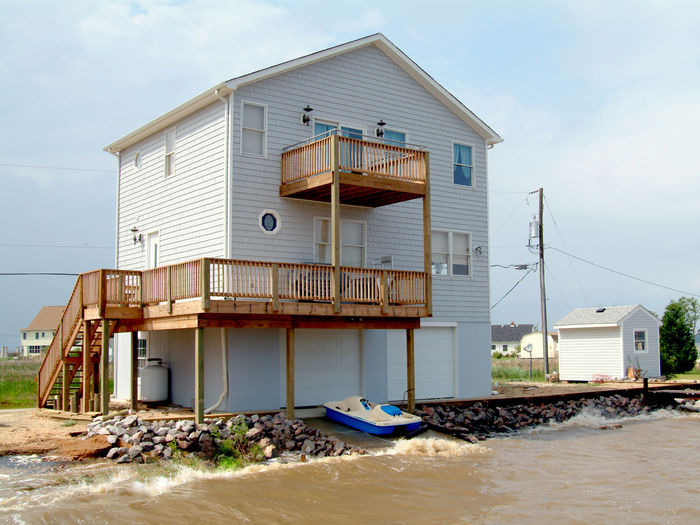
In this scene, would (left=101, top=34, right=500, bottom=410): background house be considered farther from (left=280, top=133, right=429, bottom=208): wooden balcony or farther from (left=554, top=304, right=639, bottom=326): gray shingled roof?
(left=554, top=304, right=639, bottom=326): gray shingled roof

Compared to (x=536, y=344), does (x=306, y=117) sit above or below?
above

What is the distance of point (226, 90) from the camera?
60.5 feet

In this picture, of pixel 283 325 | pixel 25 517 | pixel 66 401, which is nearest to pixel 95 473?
pixel 25 517

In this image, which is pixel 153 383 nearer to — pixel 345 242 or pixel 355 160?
pixel 345 242

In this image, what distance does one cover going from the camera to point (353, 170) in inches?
709

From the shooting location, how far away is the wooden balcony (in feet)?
58.7

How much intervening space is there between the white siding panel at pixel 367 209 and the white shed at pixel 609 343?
1256 cm

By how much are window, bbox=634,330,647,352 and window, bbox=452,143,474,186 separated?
1505 centimetres

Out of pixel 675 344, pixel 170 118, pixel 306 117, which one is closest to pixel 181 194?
pixel 170 118

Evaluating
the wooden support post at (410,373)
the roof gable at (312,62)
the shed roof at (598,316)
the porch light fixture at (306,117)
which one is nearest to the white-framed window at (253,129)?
the roof gable at (312,62)

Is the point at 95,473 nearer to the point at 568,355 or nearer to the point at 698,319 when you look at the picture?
the point at 568,355

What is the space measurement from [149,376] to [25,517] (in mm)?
9796

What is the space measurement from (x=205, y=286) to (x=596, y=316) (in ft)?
78.6

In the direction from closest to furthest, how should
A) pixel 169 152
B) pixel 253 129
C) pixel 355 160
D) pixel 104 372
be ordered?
pixel 104 372 → pixel 355 160 → pixel 253 129 → pixel 169 152
